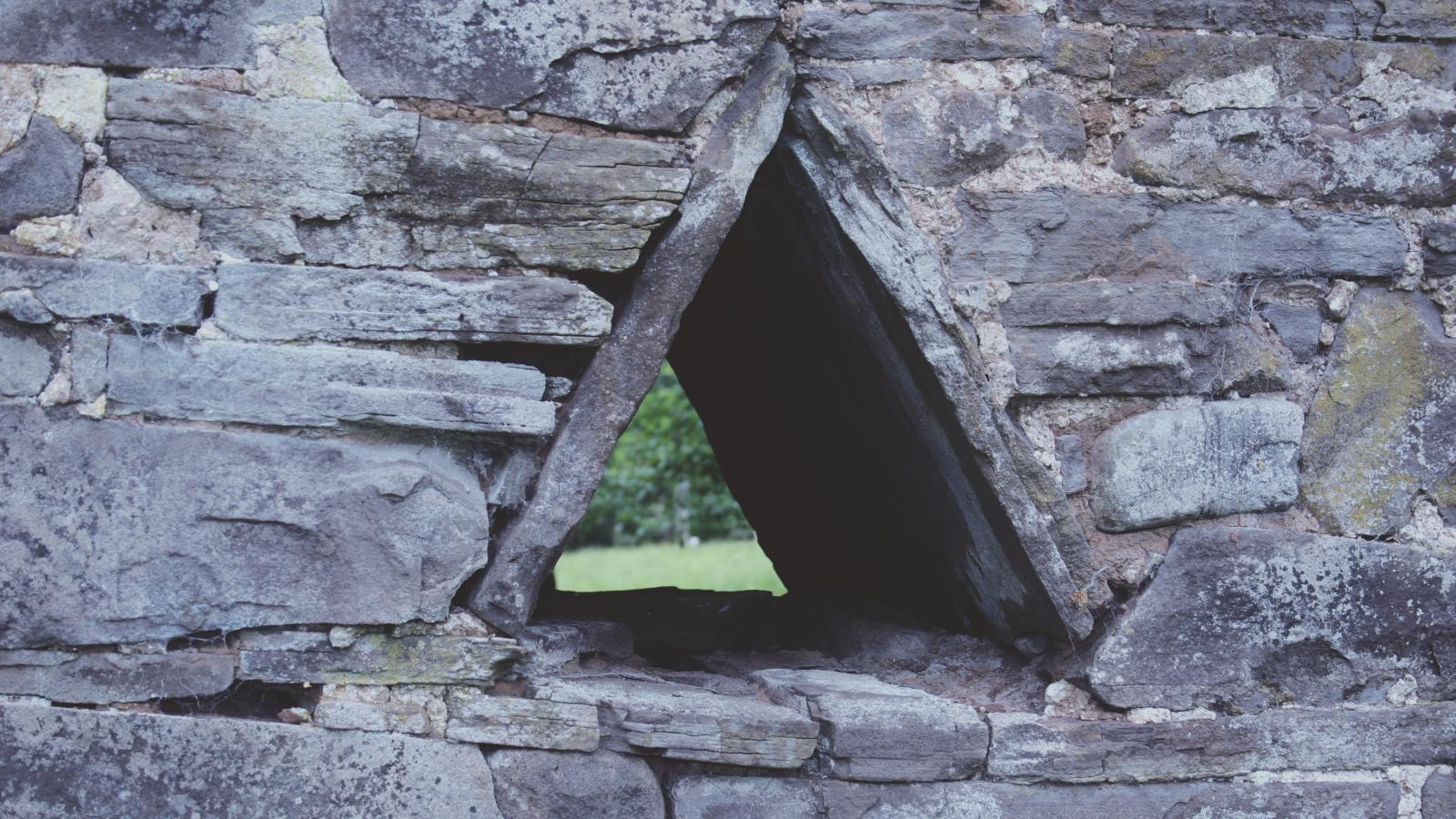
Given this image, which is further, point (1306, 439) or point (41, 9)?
point (1306, 439)

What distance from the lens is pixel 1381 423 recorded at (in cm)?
262

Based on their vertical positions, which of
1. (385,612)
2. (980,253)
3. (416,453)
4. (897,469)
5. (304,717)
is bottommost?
(304,717)

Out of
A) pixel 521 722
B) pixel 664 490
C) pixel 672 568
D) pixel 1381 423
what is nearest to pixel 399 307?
pixel 521 722

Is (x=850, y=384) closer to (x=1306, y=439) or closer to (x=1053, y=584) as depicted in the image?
(x=1053, y=584)

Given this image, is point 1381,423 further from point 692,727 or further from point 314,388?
point 314,388

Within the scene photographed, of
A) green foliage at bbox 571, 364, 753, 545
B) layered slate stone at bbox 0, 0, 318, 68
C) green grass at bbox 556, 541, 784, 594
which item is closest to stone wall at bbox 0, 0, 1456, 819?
layered slate stone at bbox 0, 0, 318, 68

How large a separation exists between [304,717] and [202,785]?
0.66 feet

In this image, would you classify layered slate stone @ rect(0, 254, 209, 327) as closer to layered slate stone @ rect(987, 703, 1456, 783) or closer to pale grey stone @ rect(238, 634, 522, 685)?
pale grey stone @ rect(238, 634, 522, 685)

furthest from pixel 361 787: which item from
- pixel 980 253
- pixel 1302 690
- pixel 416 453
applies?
pixel 1302 690

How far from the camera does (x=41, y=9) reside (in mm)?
2102

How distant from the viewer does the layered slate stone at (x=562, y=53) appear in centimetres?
221

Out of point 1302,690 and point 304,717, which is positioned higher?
point 1302,690

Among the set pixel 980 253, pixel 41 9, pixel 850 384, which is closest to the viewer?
pixel 41 9

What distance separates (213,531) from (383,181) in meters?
0.70
